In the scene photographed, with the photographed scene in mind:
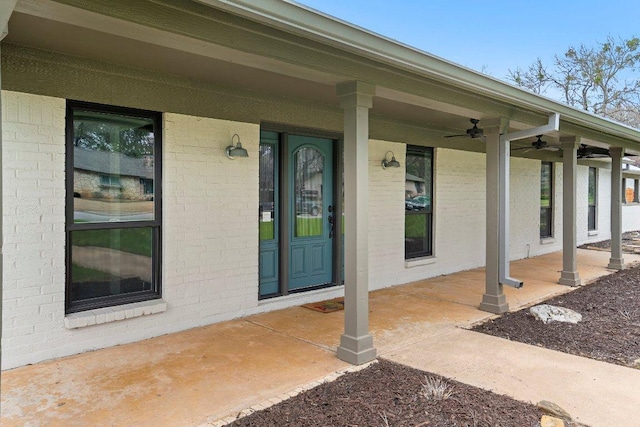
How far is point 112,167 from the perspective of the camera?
420cm

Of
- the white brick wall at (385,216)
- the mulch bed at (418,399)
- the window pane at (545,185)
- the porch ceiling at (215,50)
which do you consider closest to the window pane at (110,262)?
the porch ceiling at (215,50)

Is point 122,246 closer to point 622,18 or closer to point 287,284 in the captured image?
point 287,284

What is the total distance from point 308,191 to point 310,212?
270mm

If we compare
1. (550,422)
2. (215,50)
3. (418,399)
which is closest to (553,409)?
(550,422)

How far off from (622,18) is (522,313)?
33615mm

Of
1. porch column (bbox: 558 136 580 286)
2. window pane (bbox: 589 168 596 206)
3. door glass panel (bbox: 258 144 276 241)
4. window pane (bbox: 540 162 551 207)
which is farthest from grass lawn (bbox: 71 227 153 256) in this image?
window pane (bbox: 589 168 596 206)

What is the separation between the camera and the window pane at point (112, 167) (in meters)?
4.00

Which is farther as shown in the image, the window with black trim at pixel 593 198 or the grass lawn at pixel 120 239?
the window with black trim at pixel 593 198

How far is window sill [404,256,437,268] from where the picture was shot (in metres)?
7.05

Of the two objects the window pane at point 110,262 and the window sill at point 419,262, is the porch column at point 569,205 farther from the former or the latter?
the window pane at point 110,262

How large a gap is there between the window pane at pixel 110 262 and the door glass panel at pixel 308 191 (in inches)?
75.9

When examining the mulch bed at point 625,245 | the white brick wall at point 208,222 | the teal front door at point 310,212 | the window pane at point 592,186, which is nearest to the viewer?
the white brick wall at point 208,222

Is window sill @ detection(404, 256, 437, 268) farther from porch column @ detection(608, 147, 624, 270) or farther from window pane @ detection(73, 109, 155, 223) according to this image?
window pane @ detection(73, 109, 155, 223)

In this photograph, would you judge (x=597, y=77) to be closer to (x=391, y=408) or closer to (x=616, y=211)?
(x=616, y=211)
